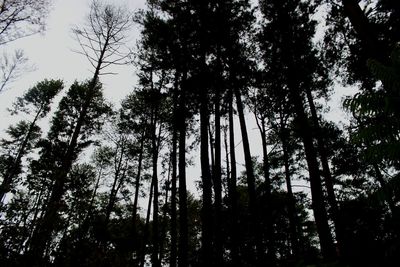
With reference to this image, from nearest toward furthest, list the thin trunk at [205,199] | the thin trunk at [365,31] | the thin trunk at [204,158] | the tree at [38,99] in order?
the thin trunk at [365,31] → the thin trunk at [205,199] → the thin trunk at [204,158] → the tree at [38,99]

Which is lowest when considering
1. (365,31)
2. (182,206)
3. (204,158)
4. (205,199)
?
(182,206)

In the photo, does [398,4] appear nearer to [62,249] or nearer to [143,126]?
[62,249]

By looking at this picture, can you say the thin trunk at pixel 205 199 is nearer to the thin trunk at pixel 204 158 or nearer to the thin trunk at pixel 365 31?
the thin trunk at pixel 204 158

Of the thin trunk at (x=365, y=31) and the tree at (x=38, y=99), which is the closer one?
the thin trunk at (x=365, y=31)

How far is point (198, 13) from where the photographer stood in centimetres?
1129

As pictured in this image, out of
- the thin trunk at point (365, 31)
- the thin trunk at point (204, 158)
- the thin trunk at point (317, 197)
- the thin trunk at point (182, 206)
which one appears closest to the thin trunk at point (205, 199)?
the thin trunk at point (204, 158)

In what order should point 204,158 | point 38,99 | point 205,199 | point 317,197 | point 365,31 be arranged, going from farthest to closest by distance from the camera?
point 38,99 → point 204,158 → point 205,199 → point 317,197 → point 365,31

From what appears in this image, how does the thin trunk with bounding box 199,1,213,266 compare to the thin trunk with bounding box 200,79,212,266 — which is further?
the thin trunk with bounding box 199,1,213,266

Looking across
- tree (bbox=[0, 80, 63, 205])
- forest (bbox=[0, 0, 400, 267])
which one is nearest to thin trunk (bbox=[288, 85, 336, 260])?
forest (bbox=[0, 0, 400, 267])

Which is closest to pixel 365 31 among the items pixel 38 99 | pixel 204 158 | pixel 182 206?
pixel 204 158

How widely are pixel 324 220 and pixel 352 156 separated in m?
8.99

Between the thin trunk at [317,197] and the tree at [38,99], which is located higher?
the tree at [38,99]

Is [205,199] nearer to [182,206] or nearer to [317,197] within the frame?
[182,206]

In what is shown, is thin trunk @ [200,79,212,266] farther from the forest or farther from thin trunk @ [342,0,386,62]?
thin trunk @ [342,0,386,62]
